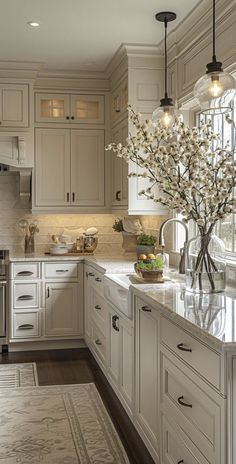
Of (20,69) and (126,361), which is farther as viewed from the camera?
(20,69)

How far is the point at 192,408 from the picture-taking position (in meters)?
2.11

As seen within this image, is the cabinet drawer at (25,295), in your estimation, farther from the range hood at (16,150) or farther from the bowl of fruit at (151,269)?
the bowl of fruit at (151,269)

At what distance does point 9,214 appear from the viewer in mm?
5652

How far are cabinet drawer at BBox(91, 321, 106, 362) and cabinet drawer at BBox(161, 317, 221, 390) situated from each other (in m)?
1.78

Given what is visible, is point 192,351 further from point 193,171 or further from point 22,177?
point 22,177

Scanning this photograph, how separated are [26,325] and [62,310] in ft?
1.20

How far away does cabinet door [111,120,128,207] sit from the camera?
15.7 ft

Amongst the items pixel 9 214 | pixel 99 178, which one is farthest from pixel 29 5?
pixel 9 214

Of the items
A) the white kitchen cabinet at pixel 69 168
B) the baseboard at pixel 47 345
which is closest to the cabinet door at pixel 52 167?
the white kitchen cabinet at pixel 69 168

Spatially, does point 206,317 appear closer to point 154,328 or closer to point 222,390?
point 222,390

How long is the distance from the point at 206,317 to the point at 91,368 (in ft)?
8.44

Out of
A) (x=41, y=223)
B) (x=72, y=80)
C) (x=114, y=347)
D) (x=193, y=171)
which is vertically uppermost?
(x=72, y=80)

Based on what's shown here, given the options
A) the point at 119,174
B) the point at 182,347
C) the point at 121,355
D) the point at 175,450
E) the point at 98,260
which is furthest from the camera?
the point at 119,174

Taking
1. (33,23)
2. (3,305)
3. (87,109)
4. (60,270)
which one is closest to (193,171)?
(33,23)
